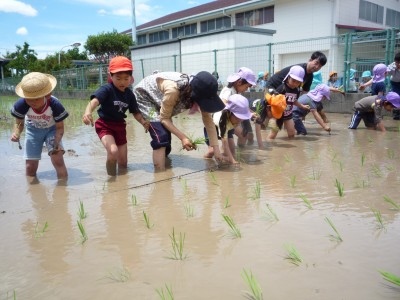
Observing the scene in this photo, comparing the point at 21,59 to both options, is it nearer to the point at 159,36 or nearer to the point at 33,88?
the point at 159,36

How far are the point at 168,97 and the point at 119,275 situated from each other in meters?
2.19

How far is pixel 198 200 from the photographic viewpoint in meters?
2.74

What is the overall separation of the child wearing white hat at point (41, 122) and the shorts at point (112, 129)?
0.36 metres

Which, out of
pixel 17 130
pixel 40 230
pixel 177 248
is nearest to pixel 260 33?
pixel 17 130

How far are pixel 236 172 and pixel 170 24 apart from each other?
23419 millimetres

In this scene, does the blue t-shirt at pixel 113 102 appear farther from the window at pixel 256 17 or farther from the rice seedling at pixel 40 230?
the window at pixel 256 17

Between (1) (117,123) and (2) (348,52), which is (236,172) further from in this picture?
(2) (348,52)

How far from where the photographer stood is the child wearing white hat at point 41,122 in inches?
132

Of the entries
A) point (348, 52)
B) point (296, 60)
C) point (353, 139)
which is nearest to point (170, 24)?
point (296, 60)

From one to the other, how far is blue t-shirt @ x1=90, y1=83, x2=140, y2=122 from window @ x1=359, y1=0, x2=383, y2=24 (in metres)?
19.3

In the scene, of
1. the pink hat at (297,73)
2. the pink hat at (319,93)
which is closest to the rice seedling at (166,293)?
the pink hat at (297,73)

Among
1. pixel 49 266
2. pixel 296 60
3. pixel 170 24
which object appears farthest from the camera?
pixel 170 24

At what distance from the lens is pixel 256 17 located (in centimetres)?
2067

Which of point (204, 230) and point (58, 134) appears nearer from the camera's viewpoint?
point (204, 230)
